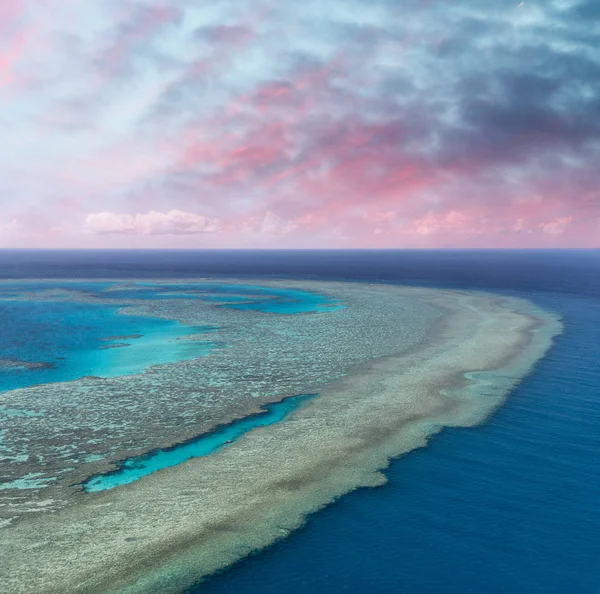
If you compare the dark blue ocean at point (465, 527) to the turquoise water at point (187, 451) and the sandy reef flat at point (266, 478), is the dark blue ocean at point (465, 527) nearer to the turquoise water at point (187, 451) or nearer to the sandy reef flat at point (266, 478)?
the sandy reef flat at point (266, 478)

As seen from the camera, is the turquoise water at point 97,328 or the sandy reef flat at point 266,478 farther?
the turquoise water at point 97,328

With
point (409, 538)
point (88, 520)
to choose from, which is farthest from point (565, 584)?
point (88, 520)

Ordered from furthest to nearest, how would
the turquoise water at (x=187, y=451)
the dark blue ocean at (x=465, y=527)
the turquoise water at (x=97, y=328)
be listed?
the turquoise water at (x=97, y=328) → the turquoise water at (x=187, y=451) → the dark blue ocean at (x=465, y=527)

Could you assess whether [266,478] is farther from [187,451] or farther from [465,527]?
[465,527]

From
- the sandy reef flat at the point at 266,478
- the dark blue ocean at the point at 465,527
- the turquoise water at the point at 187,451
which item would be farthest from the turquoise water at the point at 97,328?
the dark blue ocean at the point at 465,527

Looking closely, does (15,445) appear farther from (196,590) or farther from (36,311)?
(36,311)

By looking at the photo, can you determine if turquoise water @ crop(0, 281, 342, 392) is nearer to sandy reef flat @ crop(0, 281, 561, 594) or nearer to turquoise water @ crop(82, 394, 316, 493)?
sandy reef flat @ crop(0, 281, 561, 594)
